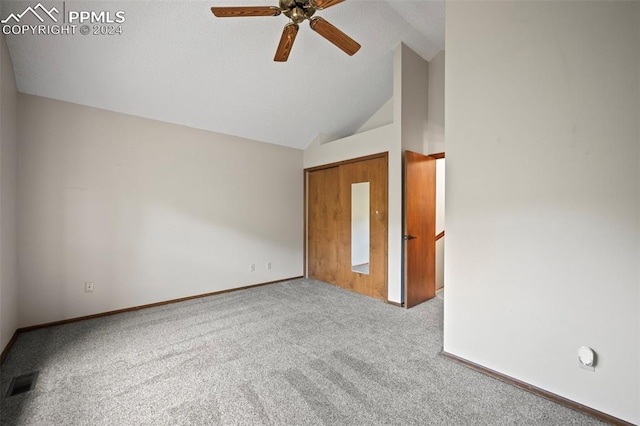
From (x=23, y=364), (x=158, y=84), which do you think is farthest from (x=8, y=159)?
(x=23, y=364)

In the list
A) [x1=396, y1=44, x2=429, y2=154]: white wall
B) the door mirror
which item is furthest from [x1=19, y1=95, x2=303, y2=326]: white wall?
[x1=396, y1=44, x2=429, y2=154]: white wall

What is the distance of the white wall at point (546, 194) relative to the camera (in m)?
1.42

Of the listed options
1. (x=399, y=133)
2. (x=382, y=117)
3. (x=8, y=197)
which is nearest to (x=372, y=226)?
(x=399, y=133)

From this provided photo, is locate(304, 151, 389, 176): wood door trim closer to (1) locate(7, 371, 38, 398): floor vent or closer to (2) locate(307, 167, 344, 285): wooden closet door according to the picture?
(2) locate(307, 167, 344, 285): wooden closet door

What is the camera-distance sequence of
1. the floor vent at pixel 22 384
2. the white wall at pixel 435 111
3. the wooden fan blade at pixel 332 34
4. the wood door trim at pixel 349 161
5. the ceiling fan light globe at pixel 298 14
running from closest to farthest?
the floor vent at pixel 22 384
the ceiling fan light globe at pixel 298 14
the wooden fan blade at pixel 332 34
the wood door trim at pixel 349 161
the white wall at pixel 435 111

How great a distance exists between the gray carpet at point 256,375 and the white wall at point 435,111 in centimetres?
232

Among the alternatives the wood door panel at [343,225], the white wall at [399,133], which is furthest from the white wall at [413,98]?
the wood door panel at [343,225]

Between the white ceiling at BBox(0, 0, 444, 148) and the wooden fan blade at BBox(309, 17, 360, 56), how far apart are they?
859mm

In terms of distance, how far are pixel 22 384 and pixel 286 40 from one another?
3.13 m

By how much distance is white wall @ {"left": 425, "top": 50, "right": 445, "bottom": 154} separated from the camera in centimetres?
362

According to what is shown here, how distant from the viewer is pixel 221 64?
113 inches

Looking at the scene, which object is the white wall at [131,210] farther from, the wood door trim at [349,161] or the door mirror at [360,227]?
the door mirror at [360,227]

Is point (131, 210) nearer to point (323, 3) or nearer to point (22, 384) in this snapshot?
point (22, 384)

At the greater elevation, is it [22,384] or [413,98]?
[413,98]
